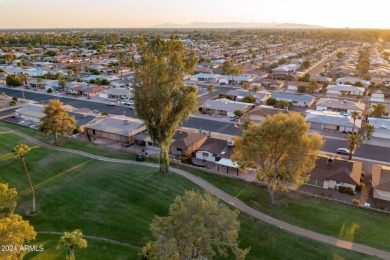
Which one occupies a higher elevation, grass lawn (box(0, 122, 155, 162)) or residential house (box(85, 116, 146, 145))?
residential house (box(85, 116, 146, 145))

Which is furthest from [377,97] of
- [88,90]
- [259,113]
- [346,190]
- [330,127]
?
[88,90]

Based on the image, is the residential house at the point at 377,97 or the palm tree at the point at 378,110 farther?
the residential house at the point at 377,97

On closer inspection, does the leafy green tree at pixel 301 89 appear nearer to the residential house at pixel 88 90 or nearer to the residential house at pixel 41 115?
the residential house at pixel 88 90

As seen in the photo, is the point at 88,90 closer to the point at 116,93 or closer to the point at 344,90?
the point at 116,93

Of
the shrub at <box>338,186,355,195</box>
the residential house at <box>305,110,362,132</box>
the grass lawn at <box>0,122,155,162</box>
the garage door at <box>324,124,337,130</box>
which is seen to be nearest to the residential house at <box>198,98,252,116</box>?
the residential house at <box>305,110,362,132</box>

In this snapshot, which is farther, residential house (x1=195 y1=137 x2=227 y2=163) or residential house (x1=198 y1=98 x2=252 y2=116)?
residential house (x1=198 y1=98 x2=252 y2=116)

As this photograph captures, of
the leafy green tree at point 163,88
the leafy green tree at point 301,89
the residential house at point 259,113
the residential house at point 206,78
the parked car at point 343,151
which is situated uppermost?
the leafy green tree at point 163,88

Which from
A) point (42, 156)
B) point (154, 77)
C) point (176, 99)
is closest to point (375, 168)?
point (176, 99)

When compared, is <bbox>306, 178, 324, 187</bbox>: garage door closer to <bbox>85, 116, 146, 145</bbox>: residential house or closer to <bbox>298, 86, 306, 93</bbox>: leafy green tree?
<bbox>85, 116, 146, 145</bbox>: residential house

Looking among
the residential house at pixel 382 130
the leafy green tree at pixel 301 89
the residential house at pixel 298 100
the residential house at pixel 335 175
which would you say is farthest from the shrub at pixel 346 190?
the leafy green tree at pixel 301 89
